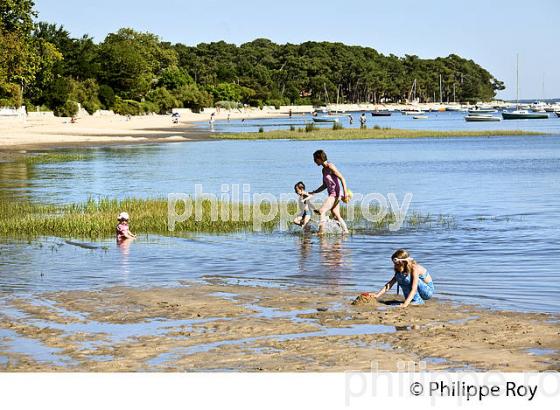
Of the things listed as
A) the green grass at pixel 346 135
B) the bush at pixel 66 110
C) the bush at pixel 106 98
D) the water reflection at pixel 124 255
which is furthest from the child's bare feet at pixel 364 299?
the bush at pixel 106 98

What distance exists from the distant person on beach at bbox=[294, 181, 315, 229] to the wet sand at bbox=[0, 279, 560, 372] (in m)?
6.59

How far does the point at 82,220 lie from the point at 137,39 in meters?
153

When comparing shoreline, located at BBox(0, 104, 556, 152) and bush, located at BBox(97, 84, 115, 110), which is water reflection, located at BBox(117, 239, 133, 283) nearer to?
shoreline, located at BBox(0, 104, 556, 152)

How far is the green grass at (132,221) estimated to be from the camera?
23578 mm

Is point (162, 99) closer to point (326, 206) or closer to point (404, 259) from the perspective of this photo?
point (326, 206)

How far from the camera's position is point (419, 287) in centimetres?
1443

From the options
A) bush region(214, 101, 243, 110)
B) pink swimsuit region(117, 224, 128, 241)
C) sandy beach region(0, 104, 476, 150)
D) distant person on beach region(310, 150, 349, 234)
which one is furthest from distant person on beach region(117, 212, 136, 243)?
bush region(214, 101, 243, 110)

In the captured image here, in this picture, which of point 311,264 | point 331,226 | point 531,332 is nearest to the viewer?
point 531,332

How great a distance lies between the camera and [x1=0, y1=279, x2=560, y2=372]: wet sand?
427 inches

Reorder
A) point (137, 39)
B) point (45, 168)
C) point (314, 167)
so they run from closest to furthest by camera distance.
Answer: point (45, 168), point (314, 167), point (137, 39)

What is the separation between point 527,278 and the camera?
17203mm

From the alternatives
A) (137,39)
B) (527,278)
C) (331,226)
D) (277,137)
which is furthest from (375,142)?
(137,39)
